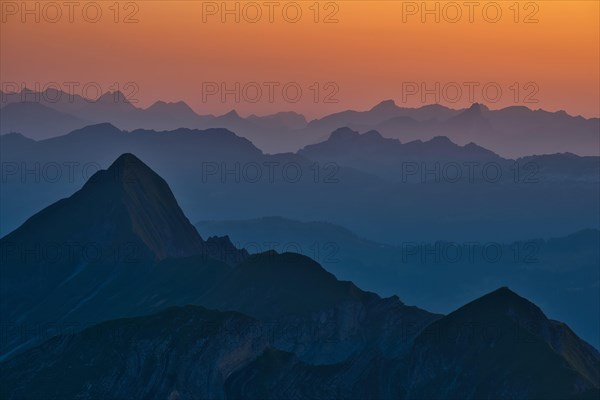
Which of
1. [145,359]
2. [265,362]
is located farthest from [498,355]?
[145,359]

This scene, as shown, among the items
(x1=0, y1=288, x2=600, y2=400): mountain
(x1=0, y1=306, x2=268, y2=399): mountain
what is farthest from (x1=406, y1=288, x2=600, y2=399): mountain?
(x1=0, y1=306, x2=268, y2=399): mountain

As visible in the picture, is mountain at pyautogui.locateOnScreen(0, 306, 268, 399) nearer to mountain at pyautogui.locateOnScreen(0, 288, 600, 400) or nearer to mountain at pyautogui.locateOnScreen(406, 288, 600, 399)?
mountain at pyautogui.locateOnScreen(0, 288, 600, 400)

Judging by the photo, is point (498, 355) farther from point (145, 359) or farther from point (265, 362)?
point (145, 359)

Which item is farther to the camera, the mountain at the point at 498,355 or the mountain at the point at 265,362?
the mountain at the point at 265,362

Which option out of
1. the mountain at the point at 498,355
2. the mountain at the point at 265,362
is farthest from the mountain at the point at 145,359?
the mountain at the point at 498,355

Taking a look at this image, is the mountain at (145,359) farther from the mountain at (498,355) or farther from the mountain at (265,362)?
the mountain at (498,355)

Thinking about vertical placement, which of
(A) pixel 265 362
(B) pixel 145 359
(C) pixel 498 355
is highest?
(B) pixel 145 359

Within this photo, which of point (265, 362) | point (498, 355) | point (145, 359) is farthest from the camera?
point (265, 362)

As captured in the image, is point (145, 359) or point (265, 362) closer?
point (145, 359)

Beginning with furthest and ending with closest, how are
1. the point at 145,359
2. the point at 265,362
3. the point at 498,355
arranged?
the point at 265,362 < the point at 145,359 < the point at 498,355
